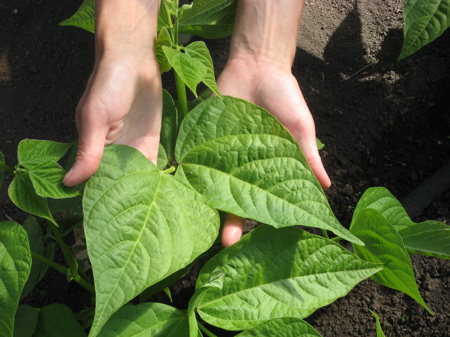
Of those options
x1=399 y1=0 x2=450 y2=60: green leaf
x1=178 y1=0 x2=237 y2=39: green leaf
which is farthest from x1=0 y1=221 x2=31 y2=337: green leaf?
x1=399 y1=0 x2=450 y2=60: green leaf

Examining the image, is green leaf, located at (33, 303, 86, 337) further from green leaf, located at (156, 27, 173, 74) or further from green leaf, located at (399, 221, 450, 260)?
green leaf, located at (399, 221, 450, 260)

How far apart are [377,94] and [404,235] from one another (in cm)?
78

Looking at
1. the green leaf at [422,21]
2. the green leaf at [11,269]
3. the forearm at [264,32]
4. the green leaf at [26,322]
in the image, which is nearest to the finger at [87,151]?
the green leaf at [11,269]

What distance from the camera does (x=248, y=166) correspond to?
2.47 feet

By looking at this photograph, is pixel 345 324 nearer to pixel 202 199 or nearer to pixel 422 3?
pixel 202 199

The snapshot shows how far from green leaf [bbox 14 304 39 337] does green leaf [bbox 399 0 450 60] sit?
106cm

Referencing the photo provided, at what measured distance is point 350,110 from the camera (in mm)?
1507

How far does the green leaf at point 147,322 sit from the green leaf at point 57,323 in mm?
160

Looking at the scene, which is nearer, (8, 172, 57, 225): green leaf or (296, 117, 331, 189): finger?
(8, 172, 57, 225): green leaf

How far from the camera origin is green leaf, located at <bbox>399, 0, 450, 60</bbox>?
117 cm

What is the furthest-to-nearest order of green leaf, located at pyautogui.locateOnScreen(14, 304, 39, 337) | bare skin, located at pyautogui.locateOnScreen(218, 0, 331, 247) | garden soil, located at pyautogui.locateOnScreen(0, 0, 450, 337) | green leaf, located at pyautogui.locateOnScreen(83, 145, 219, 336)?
garden soil, located at pyautogui.locateOnScreen(0, 0, 450, 337)
bare skin, located at pyautogui.locateOnScreen(218, 0, 331, 247)
green leaf, located at pyautogui.locateOnScreen(14, 304, 39, 337)
green leaf, located at pyautogui.locateOnScreen(83, 145, 219, 336)

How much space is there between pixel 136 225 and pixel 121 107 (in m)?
0.27

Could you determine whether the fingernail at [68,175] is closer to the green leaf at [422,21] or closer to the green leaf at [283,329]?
the green leaf at [283,329]

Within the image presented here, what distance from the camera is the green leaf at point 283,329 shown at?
2.25ft
